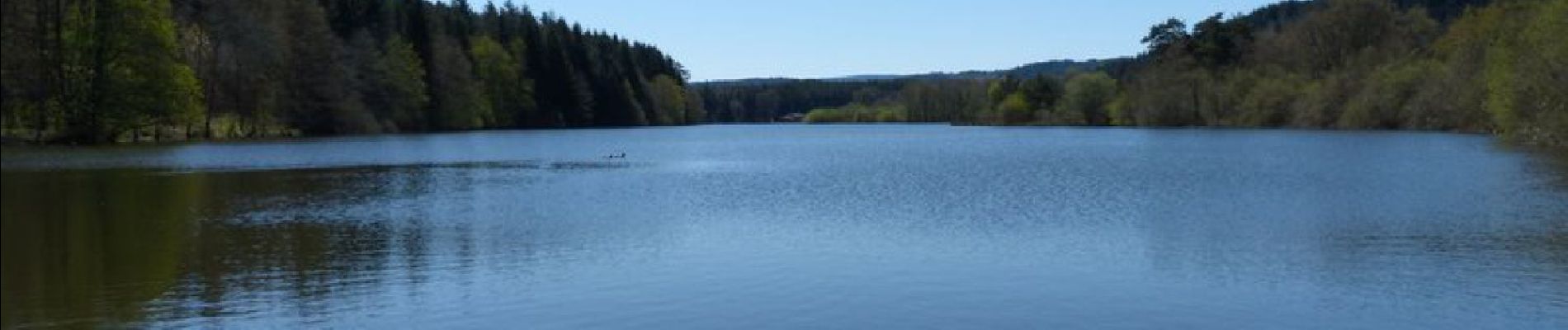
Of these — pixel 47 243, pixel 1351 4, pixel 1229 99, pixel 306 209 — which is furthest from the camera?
pixel 1229 99

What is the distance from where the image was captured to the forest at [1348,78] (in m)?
68.9

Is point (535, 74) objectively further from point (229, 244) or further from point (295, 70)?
point (229, 244)

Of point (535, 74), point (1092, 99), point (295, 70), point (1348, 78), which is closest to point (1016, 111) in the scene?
point (1092, 99)

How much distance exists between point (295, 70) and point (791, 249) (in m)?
85.4

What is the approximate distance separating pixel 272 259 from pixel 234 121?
76257 mm

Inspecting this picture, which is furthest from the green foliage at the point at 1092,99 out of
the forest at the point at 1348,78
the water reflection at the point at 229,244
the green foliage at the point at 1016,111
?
the water reflection at the point at 229,244

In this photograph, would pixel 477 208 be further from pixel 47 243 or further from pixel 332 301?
pixel 332 301

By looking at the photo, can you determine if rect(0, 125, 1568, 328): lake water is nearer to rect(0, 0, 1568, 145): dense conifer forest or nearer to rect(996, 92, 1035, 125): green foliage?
rect(0, 0, 1568, 145): dense conifer forest

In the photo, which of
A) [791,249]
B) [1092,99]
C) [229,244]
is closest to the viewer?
[791,249]

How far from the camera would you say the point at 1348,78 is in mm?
118438

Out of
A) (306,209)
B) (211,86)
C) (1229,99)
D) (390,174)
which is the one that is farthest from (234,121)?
(1229,99)

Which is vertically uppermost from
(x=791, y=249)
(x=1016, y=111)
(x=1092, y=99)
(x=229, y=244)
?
(x=1092, y=99)

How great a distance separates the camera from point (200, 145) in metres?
75.9

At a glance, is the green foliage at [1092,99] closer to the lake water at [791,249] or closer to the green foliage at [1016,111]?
the green foliage at [1016,111]
